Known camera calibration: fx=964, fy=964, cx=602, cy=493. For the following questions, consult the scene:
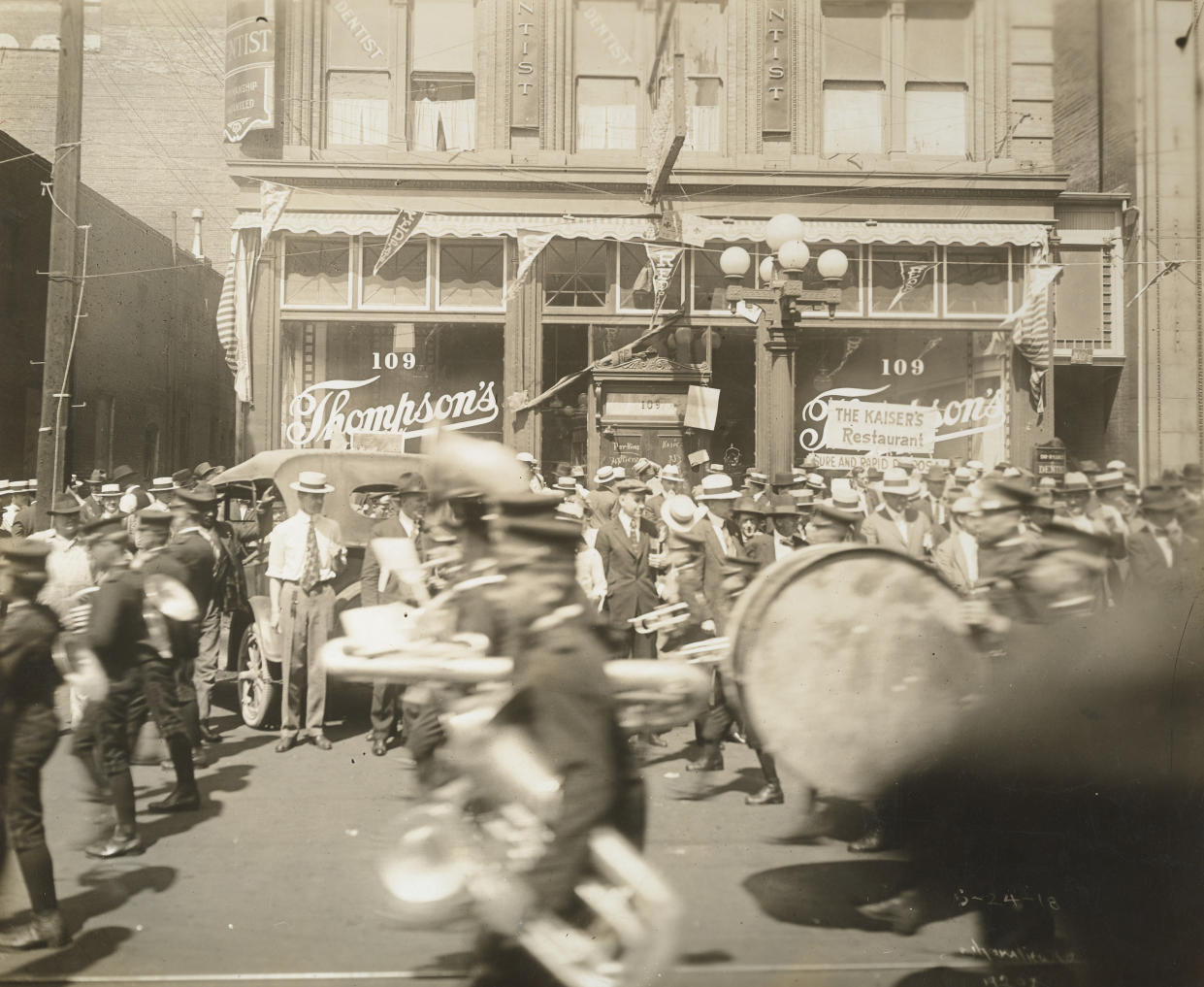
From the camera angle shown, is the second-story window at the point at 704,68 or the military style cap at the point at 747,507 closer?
the second-story window at the point at 704,68

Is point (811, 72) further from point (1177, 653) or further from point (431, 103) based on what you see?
point (1177, 653)

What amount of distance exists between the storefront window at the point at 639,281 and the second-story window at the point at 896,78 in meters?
1.34

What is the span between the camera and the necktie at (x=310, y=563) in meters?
6.93

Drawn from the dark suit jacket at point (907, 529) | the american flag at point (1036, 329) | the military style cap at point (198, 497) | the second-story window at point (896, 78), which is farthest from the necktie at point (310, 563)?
the american flag at point (1036, 329)

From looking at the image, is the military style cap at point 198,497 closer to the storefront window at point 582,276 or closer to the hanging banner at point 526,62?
the storefront window at point 582,276

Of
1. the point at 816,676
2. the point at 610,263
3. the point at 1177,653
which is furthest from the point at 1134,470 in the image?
the point at 610,263

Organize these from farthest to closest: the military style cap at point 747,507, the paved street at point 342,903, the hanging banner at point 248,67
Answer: the military style cap at point 747,507, the hanging banner at point 248,67, the paved street at point 342,903

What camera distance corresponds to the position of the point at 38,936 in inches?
150

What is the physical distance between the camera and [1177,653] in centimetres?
363

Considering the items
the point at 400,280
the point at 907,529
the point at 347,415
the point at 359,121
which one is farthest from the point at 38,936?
the point at 400,280

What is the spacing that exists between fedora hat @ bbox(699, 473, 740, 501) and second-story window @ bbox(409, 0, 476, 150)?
9.92ft

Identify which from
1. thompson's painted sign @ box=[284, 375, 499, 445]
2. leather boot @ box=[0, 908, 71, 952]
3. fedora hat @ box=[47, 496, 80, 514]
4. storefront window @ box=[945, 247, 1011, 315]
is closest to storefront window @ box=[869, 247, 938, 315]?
storefront window @ box=[945, 247, 1011, 315]

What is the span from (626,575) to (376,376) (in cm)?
309

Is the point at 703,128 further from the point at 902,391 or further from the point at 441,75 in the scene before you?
the point at 902,391
